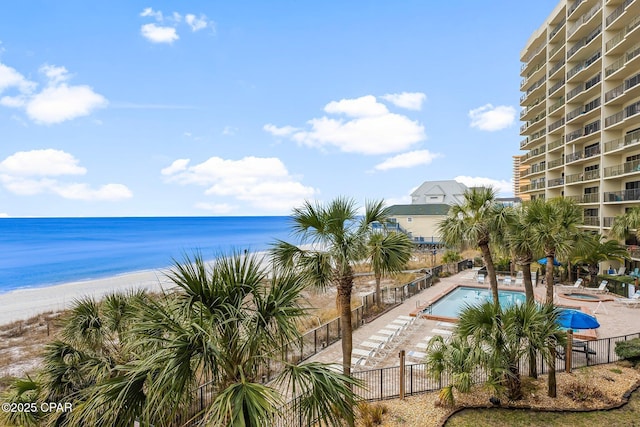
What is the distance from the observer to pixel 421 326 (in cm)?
Answer: 1497

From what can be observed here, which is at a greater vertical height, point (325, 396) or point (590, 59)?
point (590, 59)

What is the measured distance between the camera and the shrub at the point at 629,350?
33.0 ft

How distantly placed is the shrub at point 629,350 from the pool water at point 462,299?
22.0 ft

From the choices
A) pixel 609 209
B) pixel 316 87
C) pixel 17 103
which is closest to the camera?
pixel 609 209

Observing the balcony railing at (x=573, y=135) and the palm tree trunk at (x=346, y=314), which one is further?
the balcony railing at (x=573, y=135)

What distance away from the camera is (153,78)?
33.1 meters

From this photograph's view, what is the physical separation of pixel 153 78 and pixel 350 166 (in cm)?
3549

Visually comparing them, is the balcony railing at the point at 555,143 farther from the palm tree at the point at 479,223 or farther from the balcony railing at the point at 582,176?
the palm tree at the point at 479,223

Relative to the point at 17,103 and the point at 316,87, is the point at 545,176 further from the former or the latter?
the point at 17,103

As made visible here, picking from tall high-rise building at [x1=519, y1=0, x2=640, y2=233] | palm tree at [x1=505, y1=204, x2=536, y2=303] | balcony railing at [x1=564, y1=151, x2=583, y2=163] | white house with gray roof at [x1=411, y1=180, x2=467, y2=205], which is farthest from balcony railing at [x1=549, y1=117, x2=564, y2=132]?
palm tree at [x1=505, y1=204, x2=536, y2=303]

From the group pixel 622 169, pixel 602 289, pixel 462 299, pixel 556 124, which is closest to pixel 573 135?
pixel 556 124

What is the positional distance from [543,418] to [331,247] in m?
6.25

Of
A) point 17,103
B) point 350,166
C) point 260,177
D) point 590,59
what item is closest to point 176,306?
point 590,59

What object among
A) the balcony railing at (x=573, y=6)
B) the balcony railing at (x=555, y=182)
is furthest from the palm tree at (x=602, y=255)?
the balcony railing at (x=573, y=6)
